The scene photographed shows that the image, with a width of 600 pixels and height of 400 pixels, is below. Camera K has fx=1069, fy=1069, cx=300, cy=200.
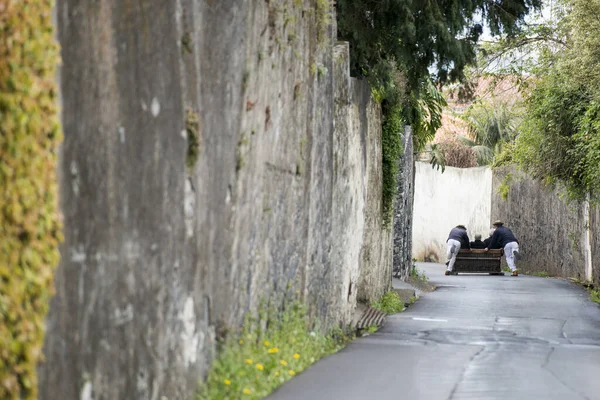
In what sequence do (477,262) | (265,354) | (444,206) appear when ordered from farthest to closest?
(444,206) → (477,262) → (265,354)

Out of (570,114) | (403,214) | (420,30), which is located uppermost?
(420,30)

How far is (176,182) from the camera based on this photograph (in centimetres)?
629

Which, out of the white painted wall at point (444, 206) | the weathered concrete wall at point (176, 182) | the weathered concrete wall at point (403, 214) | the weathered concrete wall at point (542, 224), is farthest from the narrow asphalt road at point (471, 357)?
the white painted wall at point (444, 206)

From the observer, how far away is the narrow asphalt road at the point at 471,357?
320 inches

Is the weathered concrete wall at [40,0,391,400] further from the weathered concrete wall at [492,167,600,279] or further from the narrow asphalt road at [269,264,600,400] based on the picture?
the weathered concrete wall at [492,167,600,279]

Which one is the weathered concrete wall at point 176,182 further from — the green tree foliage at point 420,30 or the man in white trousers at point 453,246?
the man in white trousers at point 453,246

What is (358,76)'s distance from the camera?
1427 cm

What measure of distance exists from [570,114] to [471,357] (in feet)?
42.2

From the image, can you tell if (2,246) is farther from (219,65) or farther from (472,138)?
(472,138)

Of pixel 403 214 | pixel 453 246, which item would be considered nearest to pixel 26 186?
pixel 403 214

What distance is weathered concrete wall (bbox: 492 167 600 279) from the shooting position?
24.9m

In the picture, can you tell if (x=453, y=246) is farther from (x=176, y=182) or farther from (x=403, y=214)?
(x=176, y=182)

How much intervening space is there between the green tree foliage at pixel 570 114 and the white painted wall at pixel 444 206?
11.0 metres

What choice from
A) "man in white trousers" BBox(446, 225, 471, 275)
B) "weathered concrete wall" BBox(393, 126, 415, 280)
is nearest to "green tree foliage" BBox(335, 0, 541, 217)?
"weathered concrete wall" BBox(393, 126, 415, 280)
